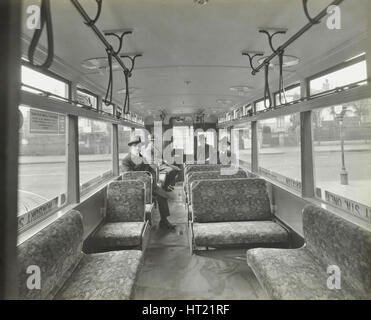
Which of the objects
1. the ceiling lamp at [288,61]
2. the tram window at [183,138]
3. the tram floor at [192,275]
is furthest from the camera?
the tram window at [183,138]

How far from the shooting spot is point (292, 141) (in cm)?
375

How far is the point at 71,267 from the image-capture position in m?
2.14

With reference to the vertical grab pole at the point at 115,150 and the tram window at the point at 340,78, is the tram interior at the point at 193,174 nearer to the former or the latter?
the tram window at the point at 340,78

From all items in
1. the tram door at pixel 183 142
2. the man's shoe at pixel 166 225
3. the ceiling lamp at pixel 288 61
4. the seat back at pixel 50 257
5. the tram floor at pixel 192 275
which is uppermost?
the ceiling lamp at pixel 288 61

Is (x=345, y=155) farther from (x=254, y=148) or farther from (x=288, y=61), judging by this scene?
(x=254, y=148)

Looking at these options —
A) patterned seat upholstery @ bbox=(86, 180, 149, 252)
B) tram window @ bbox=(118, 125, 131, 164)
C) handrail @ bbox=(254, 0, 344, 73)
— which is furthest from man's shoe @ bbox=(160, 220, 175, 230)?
handrail @ bbox=(254, 0, 344, 73)

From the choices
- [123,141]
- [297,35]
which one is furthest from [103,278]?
[123,141]

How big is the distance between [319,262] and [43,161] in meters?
2.86

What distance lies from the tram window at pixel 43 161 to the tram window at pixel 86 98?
557 millimetres

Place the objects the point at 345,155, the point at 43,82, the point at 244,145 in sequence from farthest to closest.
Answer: the point at 244,145
the point at 345,155
the point at 43,82

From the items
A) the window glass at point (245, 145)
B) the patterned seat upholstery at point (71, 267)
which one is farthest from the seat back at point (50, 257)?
the window glass at point (245, 145)

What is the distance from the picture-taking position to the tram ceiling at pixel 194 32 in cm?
169

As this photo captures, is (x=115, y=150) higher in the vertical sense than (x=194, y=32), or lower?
lower
